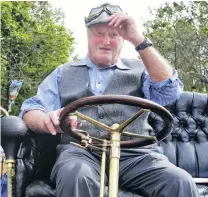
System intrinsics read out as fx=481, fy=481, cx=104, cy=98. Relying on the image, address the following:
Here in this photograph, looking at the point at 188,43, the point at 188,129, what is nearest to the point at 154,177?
the point at 188,129

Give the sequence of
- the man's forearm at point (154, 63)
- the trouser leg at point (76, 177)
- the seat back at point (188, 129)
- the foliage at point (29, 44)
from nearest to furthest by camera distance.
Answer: the trouser leg at point (76, 177)
the man's forearm at point (154, 63)
the seat back at point (188, 129)
the foliage at point (29, 44)

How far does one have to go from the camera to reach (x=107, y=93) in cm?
256

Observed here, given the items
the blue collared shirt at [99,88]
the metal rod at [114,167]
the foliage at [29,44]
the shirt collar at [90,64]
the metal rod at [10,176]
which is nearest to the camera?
the metal rod at [114,167]

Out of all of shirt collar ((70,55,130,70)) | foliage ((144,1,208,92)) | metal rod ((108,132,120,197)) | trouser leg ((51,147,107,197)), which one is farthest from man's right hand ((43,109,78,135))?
foliage ((144,1,208,92))

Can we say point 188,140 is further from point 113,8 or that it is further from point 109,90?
point 113,8

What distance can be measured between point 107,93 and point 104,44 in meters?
0.28

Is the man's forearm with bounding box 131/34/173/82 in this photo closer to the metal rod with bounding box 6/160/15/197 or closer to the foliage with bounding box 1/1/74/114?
the metal rod with bounding box 6/160/15/197

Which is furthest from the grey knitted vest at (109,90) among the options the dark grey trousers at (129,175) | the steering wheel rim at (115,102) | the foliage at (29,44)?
the foliage at (29,44)

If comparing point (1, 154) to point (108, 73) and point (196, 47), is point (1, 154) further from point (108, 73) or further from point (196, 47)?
point (196, 47)

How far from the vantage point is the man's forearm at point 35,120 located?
2.38 metres

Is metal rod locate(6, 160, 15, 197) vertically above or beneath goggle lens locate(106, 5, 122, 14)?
beneath

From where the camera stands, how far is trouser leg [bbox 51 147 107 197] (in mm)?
1952

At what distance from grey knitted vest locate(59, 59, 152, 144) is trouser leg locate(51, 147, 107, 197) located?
286 mm

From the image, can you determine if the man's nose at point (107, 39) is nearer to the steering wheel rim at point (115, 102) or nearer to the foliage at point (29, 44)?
the steering wheel rim at point (115, 102)
